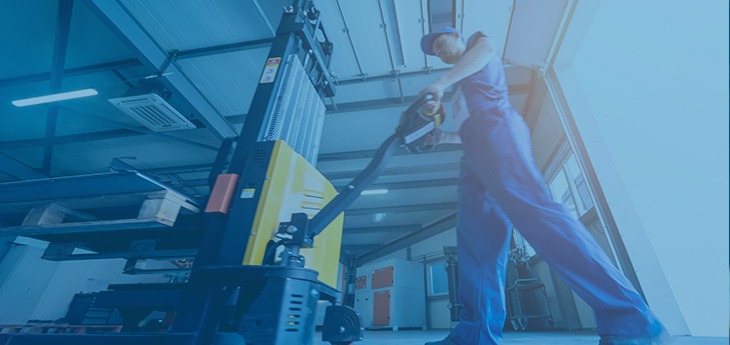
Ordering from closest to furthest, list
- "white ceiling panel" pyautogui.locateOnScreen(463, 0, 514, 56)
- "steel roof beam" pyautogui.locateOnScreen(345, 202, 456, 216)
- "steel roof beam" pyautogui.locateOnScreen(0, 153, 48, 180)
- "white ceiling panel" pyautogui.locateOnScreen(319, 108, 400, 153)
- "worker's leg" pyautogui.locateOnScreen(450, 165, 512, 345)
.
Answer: "worker's leg" pyautogui.locateOnScreen(450, 165, 512, 345) < "white ceiling panel" pyautogui.locateOnScreen(463, 0, 514, 56) < "white ceiling panel" pyautogui.locateOnScreen(319, 108, 400, 153) < "steel roof beam" pyautogui.locateOnScreen(0, 153, 48, 180) < "steel roof beam" pyautogui.locateOnScreen(345, 202, 456, 216)

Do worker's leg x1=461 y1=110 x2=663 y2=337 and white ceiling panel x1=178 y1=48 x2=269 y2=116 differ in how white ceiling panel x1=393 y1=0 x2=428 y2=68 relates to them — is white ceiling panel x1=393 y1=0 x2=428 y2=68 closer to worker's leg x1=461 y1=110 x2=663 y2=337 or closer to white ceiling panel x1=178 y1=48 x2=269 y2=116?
white ceiling panel x1=178 y1=48 x2=269 y2=116

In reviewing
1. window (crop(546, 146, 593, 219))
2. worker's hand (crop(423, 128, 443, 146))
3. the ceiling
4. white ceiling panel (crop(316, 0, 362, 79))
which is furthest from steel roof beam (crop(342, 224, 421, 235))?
worker's hand (crop(423, 128, 443, 146))

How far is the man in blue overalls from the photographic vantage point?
2.93 feet

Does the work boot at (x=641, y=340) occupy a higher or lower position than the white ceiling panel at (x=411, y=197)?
lower

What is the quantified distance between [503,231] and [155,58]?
496 centimetres

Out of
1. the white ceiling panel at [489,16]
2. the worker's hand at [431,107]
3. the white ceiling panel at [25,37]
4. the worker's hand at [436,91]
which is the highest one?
the white ceiling panel at [25,37]

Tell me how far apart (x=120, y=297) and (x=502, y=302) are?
1.86m

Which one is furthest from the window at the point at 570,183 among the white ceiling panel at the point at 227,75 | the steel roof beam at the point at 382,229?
the steel roof beam at the point at 382,229

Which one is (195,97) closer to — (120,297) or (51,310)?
(120,297)

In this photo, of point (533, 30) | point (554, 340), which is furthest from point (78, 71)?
point (554, 340)

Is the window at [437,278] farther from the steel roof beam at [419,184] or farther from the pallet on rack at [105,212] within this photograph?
the pallet on rack at [105,212]

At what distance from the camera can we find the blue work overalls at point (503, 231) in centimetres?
90

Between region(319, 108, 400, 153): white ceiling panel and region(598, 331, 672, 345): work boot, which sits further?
region(319, 108, 400, 153): white ceiling panel

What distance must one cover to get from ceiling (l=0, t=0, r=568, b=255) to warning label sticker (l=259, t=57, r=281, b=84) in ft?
6.22
